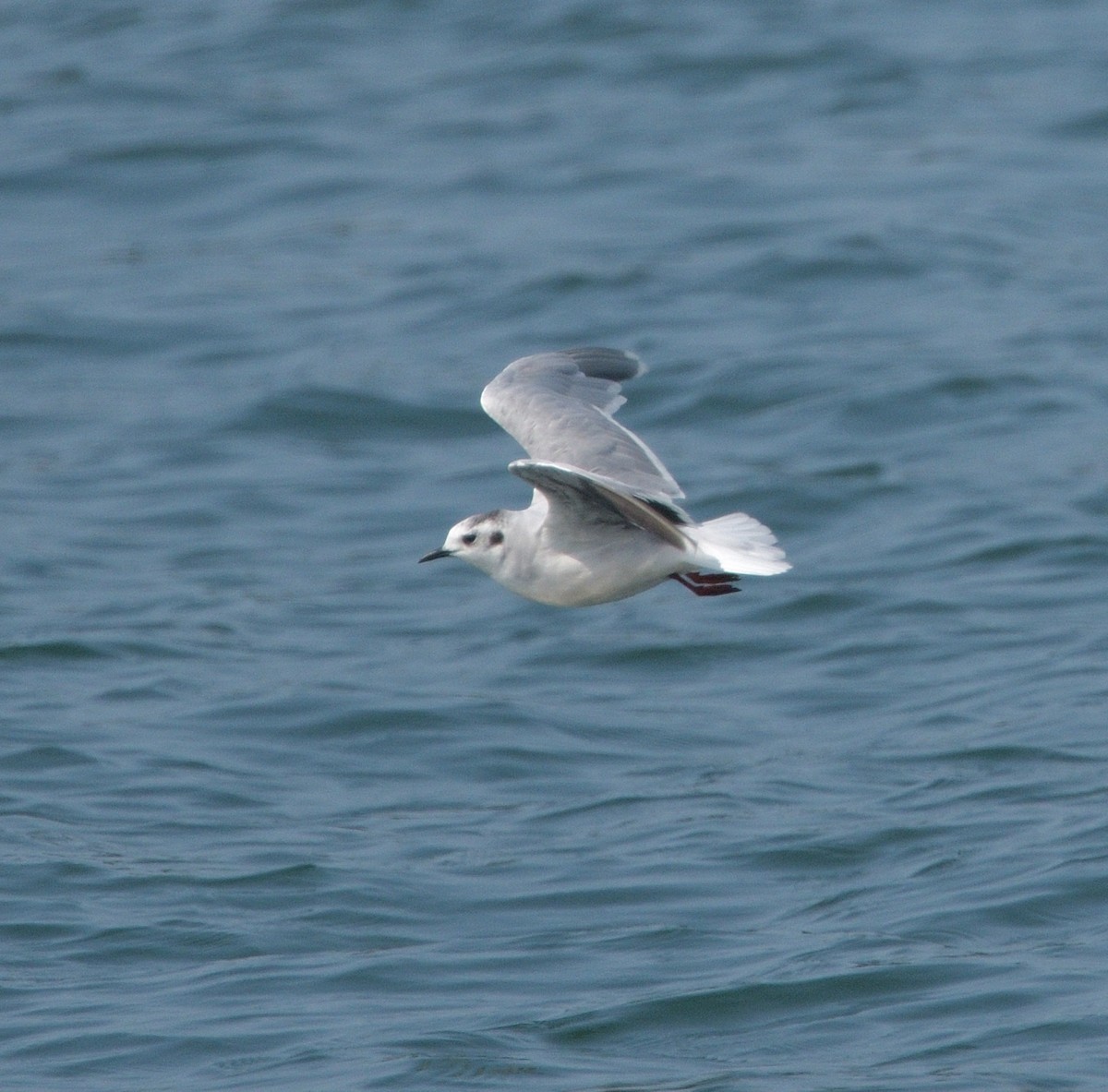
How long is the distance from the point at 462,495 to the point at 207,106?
28.3 ft

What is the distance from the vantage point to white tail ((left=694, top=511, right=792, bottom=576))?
7.51 m

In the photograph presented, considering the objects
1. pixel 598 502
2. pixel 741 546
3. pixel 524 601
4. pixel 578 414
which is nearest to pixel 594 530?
pixel 598 502

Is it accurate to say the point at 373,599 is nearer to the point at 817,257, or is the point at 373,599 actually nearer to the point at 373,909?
the point at 373,909

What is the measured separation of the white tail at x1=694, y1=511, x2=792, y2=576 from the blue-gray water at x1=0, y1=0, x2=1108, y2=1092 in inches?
87.2

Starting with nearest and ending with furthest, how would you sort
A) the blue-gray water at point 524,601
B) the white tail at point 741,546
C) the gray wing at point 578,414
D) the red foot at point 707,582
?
the white tail at point 741,546
the gray wing at point 578,414
the red foot at point 707,582
the blue-gray water at point 524,601

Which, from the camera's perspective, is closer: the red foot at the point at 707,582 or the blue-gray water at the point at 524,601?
the red foot at the point at 707,582

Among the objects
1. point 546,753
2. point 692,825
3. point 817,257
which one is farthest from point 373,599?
point 817,257

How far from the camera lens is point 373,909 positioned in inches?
411

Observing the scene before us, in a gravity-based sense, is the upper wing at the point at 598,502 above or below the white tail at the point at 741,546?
above

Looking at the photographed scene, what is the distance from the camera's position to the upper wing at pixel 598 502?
722 cm

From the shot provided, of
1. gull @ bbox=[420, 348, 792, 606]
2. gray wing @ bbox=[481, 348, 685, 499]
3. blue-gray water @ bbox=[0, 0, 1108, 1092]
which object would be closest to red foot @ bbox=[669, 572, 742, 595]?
gull @ bbox=[420, 348, 792, 606]

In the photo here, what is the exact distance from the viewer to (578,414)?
8977 millimetres

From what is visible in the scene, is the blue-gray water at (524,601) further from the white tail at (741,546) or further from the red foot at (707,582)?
the white tail at (741,546)

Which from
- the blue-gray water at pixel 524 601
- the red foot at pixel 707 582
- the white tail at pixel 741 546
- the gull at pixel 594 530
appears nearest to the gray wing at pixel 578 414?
the gull at pixel 594 530
